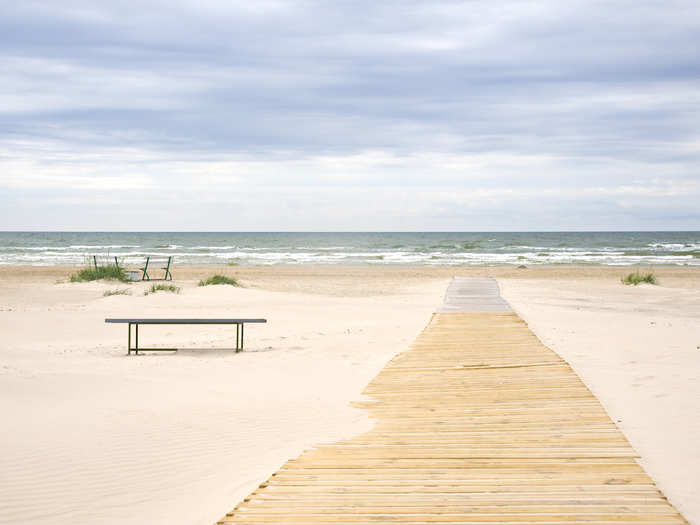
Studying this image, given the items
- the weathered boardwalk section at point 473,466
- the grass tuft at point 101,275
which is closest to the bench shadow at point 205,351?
the weathered boardwalk section at point 473,466

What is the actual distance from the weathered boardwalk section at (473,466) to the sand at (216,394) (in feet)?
0.93

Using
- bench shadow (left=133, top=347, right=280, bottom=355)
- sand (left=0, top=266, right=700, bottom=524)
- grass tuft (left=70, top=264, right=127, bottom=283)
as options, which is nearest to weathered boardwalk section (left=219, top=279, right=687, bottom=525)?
sand (left=0, top=266, right=700, bottom=524)

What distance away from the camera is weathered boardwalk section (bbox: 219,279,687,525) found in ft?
12.5

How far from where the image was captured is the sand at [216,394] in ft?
15.4

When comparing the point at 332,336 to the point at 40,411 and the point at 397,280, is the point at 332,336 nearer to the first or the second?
the point at 40,411

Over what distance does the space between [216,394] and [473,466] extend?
13.1ft

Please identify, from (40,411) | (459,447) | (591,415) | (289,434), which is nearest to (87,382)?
(40,411)

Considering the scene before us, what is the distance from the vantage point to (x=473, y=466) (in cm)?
A: 459

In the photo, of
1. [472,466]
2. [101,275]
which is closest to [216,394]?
[472,466]

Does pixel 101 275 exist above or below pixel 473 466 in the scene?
above

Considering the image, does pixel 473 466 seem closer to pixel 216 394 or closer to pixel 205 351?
pixel 216 394

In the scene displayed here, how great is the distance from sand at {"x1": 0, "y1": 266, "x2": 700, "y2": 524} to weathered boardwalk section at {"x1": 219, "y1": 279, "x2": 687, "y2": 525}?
0.28m

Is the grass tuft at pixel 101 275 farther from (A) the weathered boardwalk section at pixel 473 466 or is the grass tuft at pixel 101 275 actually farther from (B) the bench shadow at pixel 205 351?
(A) the weathered boardwalk section at pixel 473 466

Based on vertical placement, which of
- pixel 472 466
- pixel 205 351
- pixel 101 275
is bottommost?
pixel 205 351
